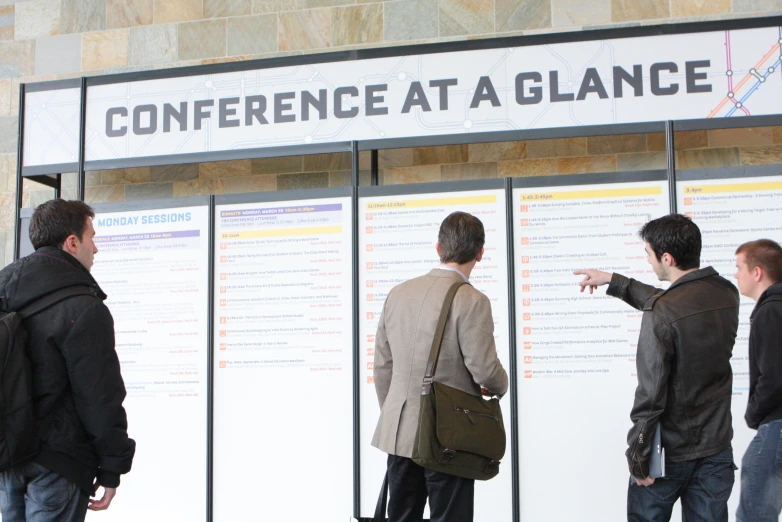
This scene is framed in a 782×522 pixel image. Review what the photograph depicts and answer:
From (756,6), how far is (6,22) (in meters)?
5.45

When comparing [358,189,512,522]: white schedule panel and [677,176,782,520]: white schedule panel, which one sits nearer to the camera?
[677,176,782,520]: white schedule panel

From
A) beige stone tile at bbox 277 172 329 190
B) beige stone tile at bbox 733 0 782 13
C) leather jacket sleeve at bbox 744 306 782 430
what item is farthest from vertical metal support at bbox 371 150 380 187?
leather jacket sleeve at bbox 744 306 782 430

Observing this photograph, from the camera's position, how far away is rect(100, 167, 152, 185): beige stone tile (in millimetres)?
6059

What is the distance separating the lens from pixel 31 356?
255 centimetres

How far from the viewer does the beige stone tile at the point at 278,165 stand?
5.79 m

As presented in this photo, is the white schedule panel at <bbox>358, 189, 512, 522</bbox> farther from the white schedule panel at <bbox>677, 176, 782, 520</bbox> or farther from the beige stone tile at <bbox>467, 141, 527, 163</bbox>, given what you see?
the white schedule panel at <bbox>677, 176, 782, 520</bbox>

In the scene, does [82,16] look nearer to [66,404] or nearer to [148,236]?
[148,236]

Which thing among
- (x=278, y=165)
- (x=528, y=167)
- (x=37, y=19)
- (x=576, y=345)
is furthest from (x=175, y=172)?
(x=576, y=345)

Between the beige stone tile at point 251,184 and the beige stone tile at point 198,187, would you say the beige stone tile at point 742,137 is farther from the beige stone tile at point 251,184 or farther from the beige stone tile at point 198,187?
the beige stone tile at point 198,187

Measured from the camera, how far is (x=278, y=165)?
19.1ft

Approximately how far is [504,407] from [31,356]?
108 inches

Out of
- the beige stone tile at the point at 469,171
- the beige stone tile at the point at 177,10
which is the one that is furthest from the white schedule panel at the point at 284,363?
the beige stone tile at the point at 177,10

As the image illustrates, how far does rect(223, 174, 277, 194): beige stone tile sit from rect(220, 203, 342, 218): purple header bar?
79 cm

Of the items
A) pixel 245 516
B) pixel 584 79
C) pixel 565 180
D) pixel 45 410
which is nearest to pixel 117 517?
pixel 245 516
